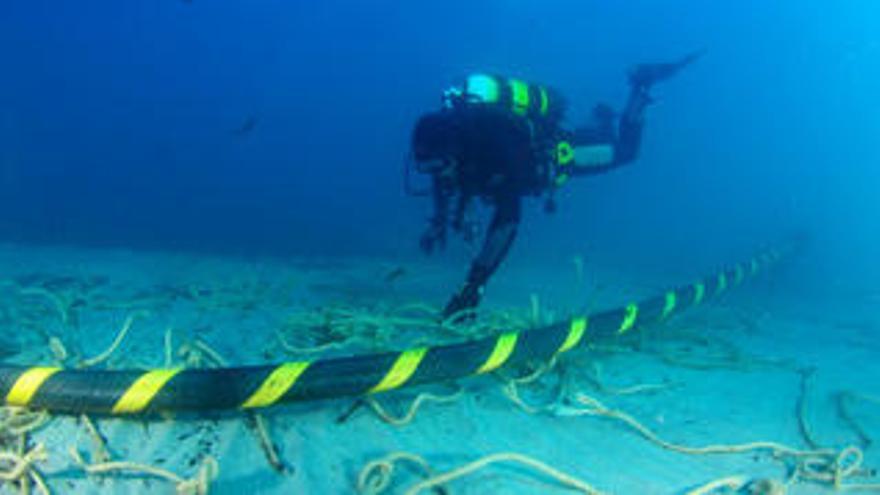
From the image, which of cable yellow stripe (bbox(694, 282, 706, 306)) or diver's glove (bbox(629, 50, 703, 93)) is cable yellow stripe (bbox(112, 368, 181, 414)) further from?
diver's glove (bbox(629, 50, 703, 93))

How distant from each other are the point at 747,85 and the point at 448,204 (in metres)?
68.4

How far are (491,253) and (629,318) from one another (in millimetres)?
1237

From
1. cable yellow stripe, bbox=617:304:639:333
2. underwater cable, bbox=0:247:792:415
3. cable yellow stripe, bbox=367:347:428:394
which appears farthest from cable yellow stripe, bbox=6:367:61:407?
cable yellow stripe, bbox=617:304:639:333

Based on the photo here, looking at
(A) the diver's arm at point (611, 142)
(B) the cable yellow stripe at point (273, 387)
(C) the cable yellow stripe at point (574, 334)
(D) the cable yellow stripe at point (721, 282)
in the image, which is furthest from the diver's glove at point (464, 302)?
(D) the cable yellow stripe at point (721, 282)

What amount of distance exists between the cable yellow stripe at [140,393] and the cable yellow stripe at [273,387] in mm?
356

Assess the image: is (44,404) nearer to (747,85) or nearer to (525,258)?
(525,258)

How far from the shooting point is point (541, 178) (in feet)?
17.5

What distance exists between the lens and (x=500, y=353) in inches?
127

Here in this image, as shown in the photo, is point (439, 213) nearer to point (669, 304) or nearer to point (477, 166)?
point (477, 166)

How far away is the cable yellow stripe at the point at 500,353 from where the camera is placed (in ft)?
10.4

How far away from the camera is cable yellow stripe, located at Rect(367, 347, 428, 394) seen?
110 inches

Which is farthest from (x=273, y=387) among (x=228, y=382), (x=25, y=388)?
(x=25, y=388)

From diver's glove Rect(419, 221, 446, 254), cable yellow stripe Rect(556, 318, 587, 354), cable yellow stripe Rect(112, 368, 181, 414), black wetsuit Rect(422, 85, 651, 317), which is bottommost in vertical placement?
cable yellow stripe Rect(112, 368, 181, 414)

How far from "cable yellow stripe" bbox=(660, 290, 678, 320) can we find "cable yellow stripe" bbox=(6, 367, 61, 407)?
418cm
